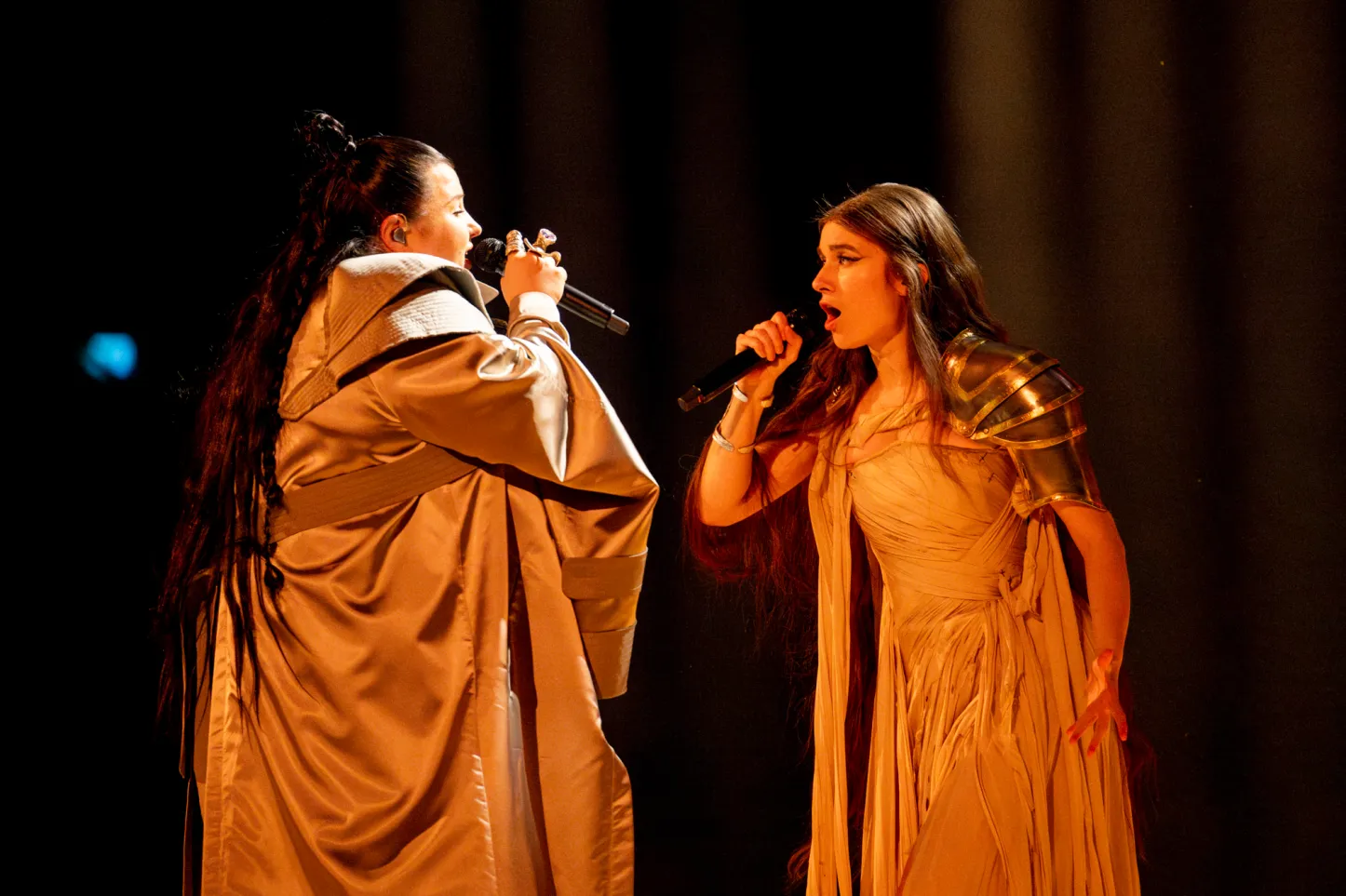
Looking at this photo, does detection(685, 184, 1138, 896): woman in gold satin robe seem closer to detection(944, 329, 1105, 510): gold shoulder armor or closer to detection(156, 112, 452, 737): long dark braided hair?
detection(944, 329, 1105, 510): gold shoulder armor

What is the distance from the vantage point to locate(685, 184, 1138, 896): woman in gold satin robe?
1606 mm

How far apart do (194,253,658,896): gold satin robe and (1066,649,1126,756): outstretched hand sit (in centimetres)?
65

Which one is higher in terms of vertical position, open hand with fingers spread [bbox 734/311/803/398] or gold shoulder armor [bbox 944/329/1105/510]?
open hand with fingers spread [bbox 734/311/803/398]

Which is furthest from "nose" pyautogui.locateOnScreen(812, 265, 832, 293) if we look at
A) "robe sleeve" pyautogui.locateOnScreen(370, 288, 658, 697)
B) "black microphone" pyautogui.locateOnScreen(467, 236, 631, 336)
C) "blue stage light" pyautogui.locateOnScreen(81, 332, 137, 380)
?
"blue stage light" pyautogui.locateOnScreen(81, 332, 137, 380)

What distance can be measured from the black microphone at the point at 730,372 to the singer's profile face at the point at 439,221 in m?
0.43

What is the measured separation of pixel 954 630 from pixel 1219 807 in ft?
3.09

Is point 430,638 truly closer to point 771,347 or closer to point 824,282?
point 771,347

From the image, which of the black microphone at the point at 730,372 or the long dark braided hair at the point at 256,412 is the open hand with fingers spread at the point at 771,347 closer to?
the black microphone at the point at 730,372

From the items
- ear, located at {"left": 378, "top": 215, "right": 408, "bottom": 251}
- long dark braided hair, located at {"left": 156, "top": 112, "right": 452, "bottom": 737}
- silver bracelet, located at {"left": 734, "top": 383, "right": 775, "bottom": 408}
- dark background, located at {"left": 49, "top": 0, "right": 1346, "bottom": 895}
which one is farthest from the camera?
dark background, located at {"left": 49, "top": 0, "right": 1346, "bottom": 895}

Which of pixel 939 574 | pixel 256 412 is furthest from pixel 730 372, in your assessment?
pixel 256 412

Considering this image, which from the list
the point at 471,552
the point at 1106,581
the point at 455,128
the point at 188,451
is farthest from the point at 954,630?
the point at 455,128

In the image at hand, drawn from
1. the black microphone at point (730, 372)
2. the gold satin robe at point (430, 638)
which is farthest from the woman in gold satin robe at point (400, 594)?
the black microphone at point (730, 372)

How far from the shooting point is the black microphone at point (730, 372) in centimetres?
173

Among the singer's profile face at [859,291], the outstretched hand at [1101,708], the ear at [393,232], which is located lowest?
the outstretched hand at [1101,708]
